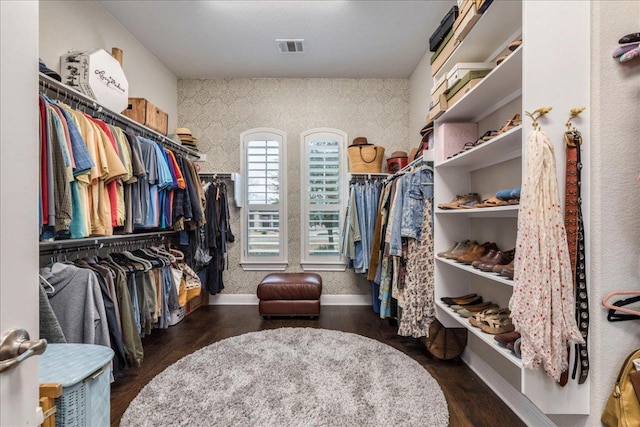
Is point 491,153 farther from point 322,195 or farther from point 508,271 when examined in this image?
point 322,195

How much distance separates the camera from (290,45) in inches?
131

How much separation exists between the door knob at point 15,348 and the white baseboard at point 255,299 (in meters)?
3.64

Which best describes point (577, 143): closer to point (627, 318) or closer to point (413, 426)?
point (627, 318)

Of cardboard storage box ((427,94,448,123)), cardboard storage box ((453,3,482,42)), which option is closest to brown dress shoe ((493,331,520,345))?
cardboard storage box ((427,94,448,123))

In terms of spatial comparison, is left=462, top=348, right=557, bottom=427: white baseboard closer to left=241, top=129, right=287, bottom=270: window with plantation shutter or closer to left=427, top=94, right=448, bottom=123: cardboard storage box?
left=427, top=94, right=448, bottom=123: cardboard storage box

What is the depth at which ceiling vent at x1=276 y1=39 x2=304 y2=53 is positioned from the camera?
10.6 feet

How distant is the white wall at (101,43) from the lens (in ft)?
7.33

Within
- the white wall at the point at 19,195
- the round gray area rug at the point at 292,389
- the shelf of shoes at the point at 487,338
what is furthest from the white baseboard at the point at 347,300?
the white wall at the point at 19,195

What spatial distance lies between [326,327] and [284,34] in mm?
2979

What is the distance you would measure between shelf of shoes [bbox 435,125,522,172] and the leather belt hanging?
0.25m

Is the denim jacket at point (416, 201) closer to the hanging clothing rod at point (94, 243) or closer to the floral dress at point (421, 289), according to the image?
the floral dress at point (421, 289)

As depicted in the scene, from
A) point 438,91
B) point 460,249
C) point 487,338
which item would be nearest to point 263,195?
point 438,91

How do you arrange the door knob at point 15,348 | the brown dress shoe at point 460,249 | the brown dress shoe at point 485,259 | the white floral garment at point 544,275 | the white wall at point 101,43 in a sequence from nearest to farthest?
the door knob at point 15,348 → the white floral garment at point 544,275 → the brown dress shoe at point 485,259 → the brown dress shoe at point 460,249 → the white wall at point 101,43

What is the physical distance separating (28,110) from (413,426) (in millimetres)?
1954
